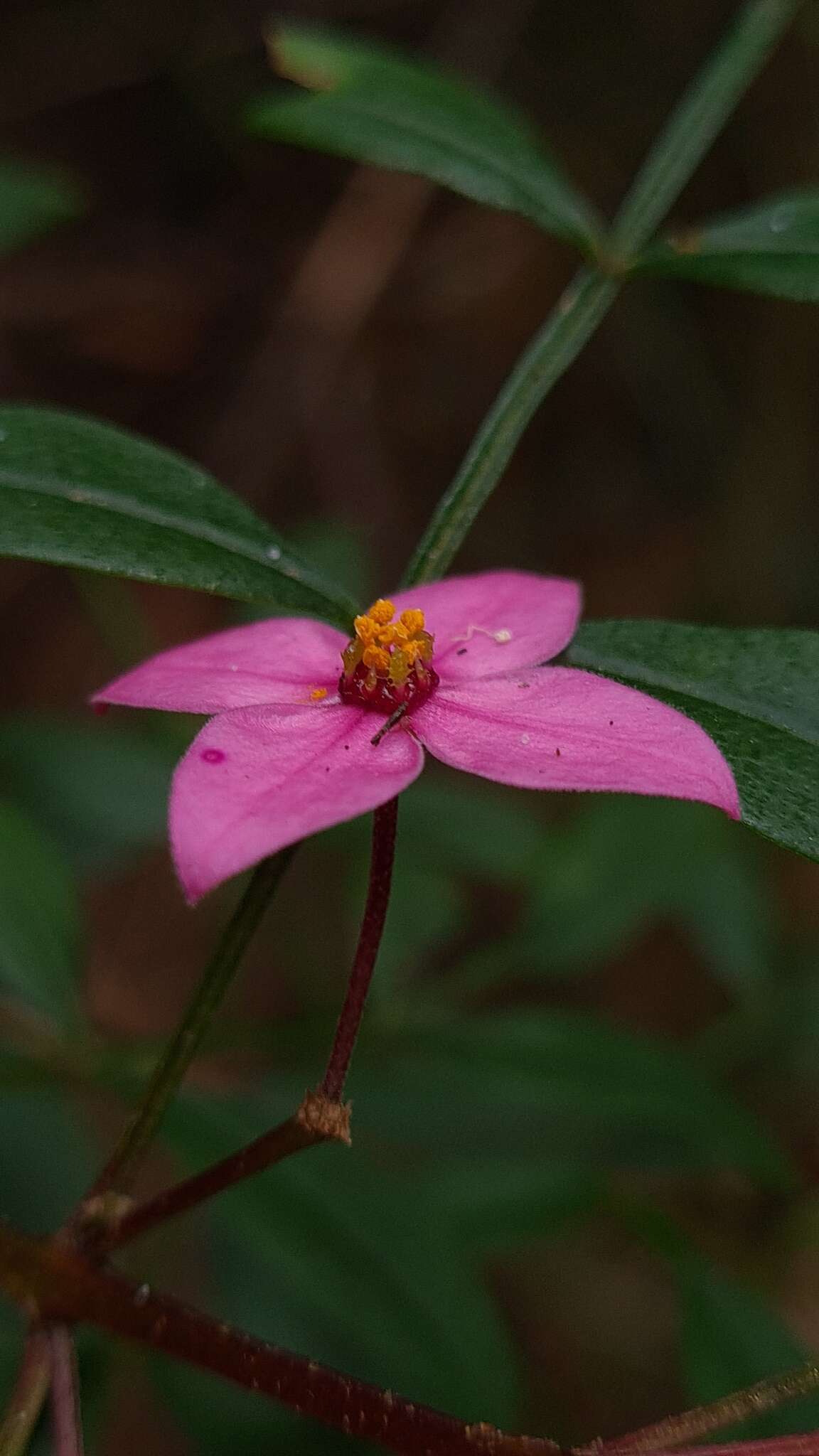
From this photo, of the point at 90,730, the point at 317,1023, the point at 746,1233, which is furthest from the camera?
the point at 746,1233

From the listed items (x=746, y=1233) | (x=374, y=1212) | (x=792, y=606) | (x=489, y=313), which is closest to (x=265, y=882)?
(x=374, y=1212)

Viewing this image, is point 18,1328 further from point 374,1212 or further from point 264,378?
point 264,378

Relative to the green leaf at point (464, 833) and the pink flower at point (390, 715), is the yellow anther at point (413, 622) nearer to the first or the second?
the pink flower at point (390, 715)

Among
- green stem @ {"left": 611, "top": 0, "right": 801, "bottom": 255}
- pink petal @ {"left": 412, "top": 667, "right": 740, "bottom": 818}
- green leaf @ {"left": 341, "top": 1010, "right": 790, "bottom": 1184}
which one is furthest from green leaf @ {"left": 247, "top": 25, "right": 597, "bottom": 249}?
green leaf @ {"left": 341, "top": 1010, "right": 790, "bottom": 1184}

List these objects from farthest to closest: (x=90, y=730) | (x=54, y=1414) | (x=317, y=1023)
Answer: (x=90, y=730)
(x=317, y=1023)
(x=54, y=1414)

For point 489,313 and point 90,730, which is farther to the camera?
point 489,313

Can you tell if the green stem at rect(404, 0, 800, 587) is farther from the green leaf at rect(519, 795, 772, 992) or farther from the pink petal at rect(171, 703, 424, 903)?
the green leaf at rect(519, 795, 772, 992)

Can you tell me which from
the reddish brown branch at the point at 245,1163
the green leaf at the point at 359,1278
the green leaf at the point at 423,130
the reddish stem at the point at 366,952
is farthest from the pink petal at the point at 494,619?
the green leaf at the point at 359,1278
